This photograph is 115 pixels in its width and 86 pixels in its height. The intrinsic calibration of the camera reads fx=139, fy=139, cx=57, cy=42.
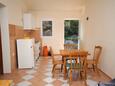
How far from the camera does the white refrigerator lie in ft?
15.5

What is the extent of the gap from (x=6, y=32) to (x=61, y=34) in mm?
4321

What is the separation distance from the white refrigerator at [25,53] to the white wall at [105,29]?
90.8 inches

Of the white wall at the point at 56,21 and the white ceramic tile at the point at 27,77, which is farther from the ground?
the white wall at the point at 56,21

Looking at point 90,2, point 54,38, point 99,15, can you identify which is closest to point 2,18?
point 99,15

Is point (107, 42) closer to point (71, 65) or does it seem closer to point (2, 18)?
point (71, 65)

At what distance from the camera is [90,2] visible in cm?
549

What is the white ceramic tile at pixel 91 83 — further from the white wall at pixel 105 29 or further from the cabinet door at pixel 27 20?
the cabinet door at pixel 27 20

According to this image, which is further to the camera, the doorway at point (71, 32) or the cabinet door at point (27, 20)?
the doorway at point (71, 32)

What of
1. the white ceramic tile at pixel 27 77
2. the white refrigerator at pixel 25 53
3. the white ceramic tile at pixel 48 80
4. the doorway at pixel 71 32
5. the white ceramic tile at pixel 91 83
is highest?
the doorway at pixel 71 32

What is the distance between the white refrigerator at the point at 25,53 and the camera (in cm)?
472

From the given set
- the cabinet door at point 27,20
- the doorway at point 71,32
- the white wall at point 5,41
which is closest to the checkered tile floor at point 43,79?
the white wall at point 5,41

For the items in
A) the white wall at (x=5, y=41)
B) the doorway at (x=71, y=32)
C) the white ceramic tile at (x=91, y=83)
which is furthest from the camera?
the doorway at (x=71, y=32)

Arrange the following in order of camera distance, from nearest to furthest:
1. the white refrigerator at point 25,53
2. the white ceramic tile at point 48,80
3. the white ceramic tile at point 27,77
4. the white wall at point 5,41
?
1. the white ceramic tile at point 48,80
2. the white ceramic tile at point 27,77
3. the white wall at point 5,41
4. the white refrigerator at point 25,53

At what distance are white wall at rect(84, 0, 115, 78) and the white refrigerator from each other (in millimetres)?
2306
